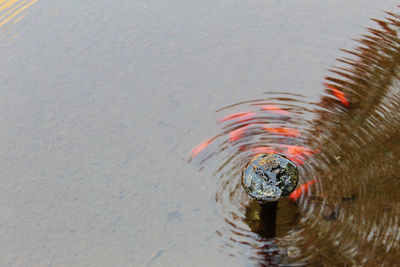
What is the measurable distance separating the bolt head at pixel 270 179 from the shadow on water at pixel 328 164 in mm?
345

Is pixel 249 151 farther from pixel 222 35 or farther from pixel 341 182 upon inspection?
pixel 222 35

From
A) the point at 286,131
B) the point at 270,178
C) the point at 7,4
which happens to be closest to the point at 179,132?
the point at 286,131

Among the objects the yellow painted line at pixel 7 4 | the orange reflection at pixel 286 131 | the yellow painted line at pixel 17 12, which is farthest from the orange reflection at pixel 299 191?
the yellow painted line at pixel 7 4

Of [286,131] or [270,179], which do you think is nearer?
[270,179]

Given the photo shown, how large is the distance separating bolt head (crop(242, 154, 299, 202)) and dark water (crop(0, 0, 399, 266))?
0.44 meters

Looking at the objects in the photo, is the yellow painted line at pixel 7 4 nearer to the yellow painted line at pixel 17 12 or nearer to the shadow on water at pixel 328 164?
the yellow painted line at pixel 17 12

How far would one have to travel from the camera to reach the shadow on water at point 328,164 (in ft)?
7.38

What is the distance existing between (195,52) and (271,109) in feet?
2.87

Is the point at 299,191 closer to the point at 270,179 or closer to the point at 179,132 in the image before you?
the point at 270,179

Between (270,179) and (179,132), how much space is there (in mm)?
1042

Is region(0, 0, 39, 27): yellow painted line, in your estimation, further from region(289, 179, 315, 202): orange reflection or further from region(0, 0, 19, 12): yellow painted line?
region(289, 179, 315, 202): orange reflection

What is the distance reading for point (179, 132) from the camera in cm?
288

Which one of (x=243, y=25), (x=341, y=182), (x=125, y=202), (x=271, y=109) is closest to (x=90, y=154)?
(x=125, y=202)

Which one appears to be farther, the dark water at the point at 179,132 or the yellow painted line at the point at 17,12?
the yellow painted line at the point at 17,12
